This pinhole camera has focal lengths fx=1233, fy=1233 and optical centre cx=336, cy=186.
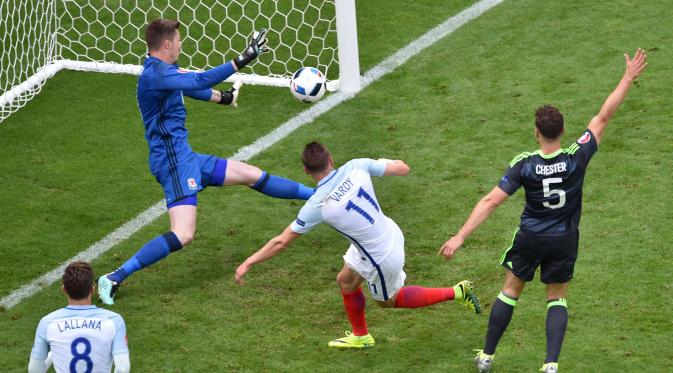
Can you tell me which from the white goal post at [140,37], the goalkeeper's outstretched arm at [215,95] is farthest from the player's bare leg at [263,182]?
the white goal post at [140,37]

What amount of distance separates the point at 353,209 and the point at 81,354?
6.85 ft

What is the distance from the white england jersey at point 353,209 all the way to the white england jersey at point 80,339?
5.70ft

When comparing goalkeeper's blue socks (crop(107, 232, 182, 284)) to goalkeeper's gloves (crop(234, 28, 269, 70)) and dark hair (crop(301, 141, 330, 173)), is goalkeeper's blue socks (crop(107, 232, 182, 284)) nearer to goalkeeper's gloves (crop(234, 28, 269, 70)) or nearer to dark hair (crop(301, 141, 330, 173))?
goalkeeper's gloves (crop(234, 28, 269, 70))

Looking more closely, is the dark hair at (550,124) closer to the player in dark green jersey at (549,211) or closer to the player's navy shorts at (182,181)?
the player in dark green jersey at (549,211)

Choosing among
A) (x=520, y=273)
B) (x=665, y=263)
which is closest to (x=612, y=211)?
(x=665, y=263)

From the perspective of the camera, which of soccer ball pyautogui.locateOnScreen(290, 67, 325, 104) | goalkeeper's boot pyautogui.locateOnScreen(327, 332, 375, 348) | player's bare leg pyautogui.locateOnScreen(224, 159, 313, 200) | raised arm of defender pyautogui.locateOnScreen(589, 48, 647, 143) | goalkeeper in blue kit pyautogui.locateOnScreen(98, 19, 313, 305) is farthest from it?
soccer ball pyautogui.locateOnScreen(290, 67, 325, 104)

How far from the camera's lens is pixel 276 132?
1166cm

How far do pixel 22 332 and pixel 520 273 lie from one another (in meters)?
3.57

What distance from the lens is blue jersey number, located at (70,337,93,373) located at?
649cm

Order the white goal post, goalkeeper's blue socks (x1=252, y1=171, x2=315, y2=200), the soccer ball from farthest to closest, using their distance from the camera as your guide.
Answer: the white goal post
the soccer ball
goalkeeper's blue socks (x1=252, y1=171, x2=315, y2=200)

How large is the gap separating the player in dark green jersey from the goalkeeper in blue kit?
2411 mm

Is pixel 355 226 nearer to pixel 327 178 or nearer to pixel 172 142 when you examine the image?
pixel 327 178

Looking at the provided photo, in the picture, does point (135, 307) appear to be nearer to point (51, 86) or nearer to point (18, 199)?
point (18, 199)

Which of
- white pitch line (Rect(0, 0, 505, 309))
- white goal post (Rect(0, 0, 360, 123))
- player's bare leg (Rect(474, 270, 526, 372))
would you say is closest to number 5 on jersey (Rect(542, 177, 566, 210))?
player's bare leg (Rect(474, 270, 526, 372))
